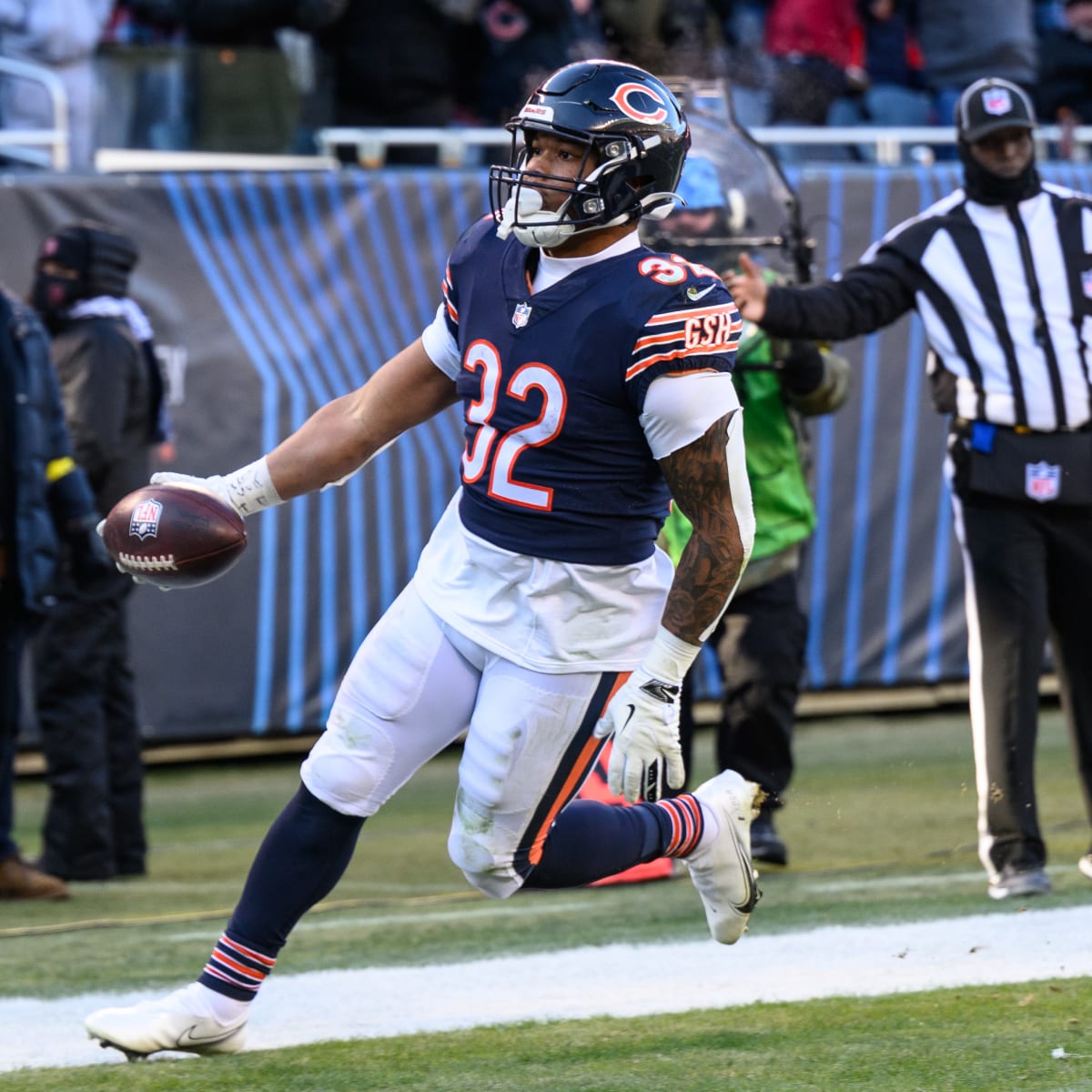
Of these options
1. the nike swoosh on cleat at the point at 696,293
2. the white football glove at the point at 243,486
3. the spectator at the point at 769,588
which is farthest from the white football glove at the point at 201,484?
the spectator at the point at 769,588

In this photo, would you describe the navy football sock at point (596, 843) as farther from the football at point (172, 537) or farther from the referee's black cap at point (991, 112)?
the referee's black cap at point (991, 112)

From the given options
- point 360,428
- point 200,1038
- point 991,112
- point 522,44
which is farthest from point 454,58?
point 200,1038

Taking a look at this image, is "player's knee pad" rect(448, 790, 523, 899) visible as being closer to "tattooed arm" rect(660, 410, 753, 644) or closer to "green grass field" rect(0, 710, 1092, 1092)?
"green grass field" rect(0, 710, 1092, 1092)

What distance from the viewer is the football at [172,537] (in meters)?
3.52

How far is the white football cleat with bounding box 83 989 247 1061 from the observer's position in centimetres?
338

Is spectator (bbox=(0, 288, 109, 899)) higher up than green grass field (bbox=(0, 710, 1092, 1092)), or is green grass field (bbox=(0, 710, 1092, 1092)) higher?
spectator (bbox=(0, 288, 109, 899))

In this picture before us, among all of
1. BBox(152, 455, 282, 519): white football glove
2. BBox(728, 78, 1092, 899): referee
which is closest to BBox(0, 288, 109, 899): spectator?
BBox(152, 455, 282, 519): white football glove

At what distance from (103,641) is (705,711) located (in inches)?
136

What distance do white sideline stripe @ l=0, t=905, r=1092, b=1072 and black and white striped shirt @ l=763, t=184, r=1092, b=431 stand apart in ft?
4.16

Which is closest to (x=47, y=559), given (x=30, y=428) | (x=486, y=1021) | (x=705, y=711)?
(x=30, y=428)

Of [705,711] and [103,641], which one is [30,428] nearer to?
[103,641]

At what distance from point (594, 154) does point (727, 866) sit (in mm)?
1335

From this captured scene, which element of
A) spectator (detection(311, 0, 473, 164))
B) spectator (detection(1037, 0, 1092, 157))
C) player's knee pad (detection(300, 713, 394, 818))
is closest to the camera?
player's knee pad (detection(300, 713, 394, 818))

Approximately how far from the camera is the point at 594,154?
3346 mm
